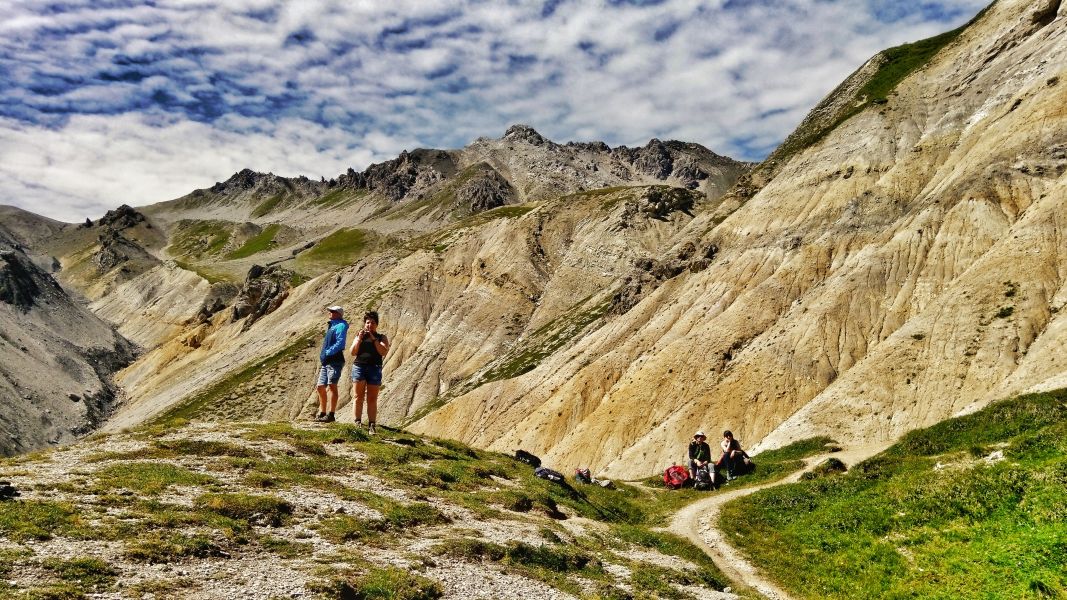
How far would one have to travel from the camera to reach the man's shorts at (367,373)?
22344 millimetres

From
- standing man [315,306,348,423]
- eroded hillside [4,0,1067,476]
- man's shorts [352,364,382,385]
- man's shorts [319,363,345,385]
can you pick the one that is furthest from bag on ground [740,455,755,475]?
man's shorts [319,363,345,385]

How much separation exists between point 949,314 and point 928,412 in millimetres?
8387

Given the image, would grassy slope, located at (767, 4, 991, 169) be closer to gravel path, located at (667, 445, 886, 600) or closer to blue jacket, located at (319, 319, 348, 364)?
gravel path, located at (667, 445, 886, 600)

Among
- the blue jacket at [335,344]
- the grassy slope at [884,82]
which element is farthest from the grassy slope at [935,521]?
the grassy slope at [884,82]

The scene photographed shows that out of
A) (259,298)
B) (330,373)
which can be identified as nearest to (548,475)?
(330,373)

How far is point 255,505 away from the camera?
49.1 feet

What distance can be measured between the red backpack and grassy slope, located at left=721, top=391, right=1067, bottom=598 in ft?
25.4

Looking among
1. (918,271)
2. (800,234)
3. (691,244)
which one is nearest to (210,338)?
(691,244)

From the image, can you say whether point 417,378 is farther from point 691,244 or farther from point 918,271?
point 918,271

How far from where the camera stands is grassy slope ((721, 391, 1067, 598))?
13008 millimetres

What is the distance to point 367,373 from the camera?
22.6m

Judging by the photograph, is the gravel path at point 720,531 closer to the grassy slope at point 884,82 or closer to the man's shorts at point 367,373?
the man's shorts at point 367,373

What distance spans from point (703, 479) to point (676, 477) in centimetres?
230

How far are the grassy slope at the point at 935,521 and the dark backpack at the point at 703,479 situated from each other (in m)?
5.45
